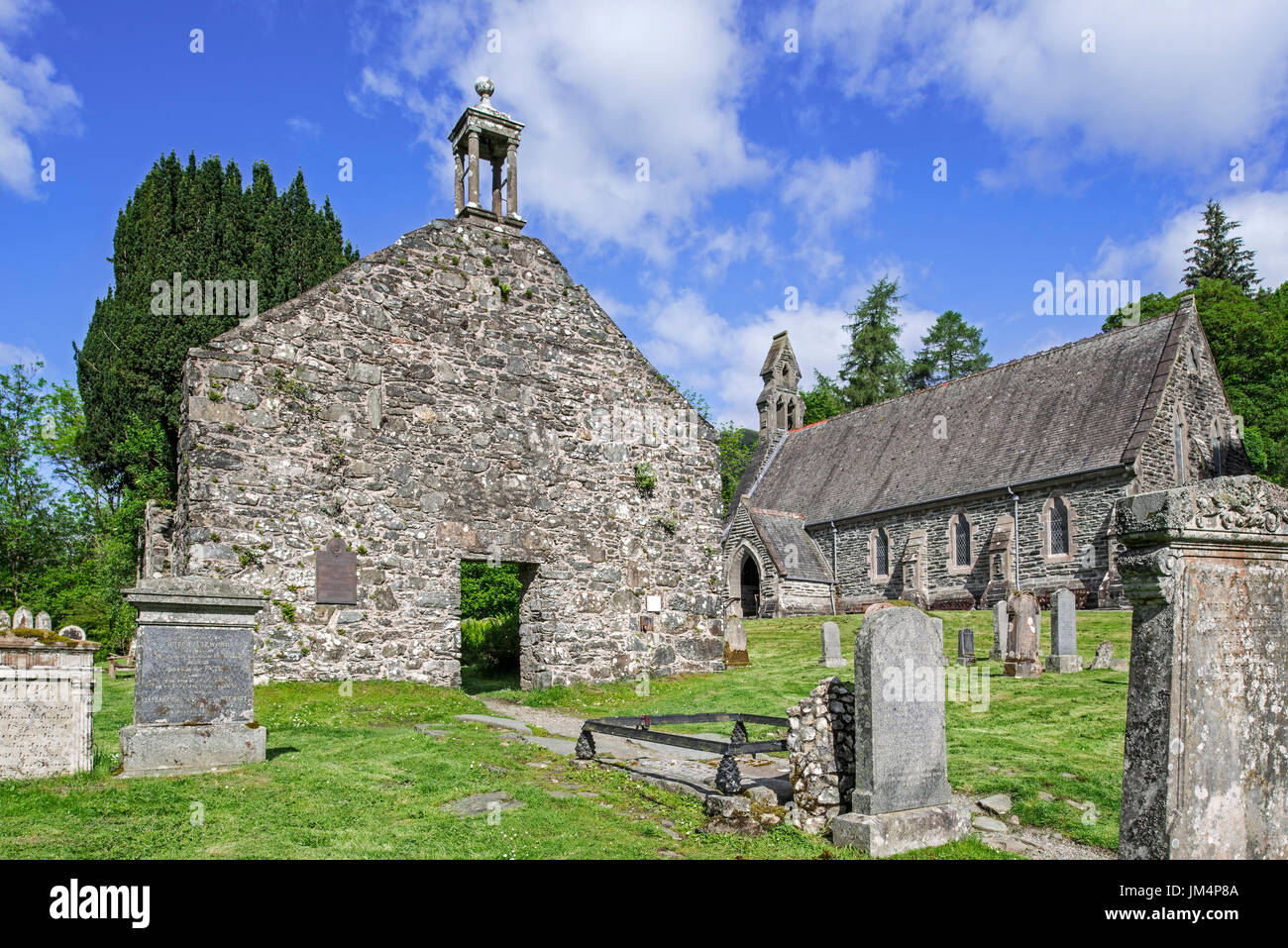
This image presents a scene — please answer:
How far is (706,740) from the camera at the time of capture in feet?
24.1

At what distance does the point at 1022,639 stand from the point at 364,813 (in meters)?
12.1

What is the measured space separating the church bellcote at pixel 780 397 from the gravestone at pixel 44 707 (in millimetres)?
40689

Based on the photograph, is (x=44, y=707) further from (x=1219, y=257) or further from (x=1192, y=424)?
(x=1219, y=257)

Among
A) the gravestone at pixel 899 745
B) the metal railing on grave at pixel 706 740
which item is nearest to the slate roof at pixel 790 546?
the metal railing on grave at pixel 706 740

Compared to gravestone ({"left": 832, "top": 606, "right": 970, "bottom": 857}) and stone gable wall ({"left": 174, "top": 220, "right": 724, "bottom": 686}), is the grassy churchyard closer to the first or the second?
gravestone ({"left": 832, "top": 606, "right": 970, "bottom": 857})

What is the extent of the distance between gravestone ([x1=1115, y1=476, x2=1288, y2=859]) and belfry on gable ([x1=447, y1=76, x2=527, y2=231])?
46.7ft

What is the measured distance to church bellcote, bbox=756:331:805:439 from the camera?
1859 inches

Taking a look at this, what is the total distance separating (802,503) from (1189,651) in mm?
34848

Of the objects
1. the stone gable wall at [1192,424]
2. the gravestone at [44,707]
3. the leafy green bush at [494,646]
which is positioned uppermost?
the stone gable wall at [1192,424]

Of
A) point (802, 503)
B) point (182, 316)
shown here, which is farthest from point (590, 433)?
point (802, 503)

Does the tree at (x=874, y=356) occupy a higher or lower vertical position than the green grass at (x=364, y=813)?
higher

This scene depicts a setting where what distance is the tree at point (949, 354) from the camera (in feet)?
215

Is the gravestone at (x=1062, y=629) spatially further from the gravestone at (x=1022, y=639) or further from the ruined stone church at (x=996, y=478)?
the ruined stone church at (x=996, y=478)
